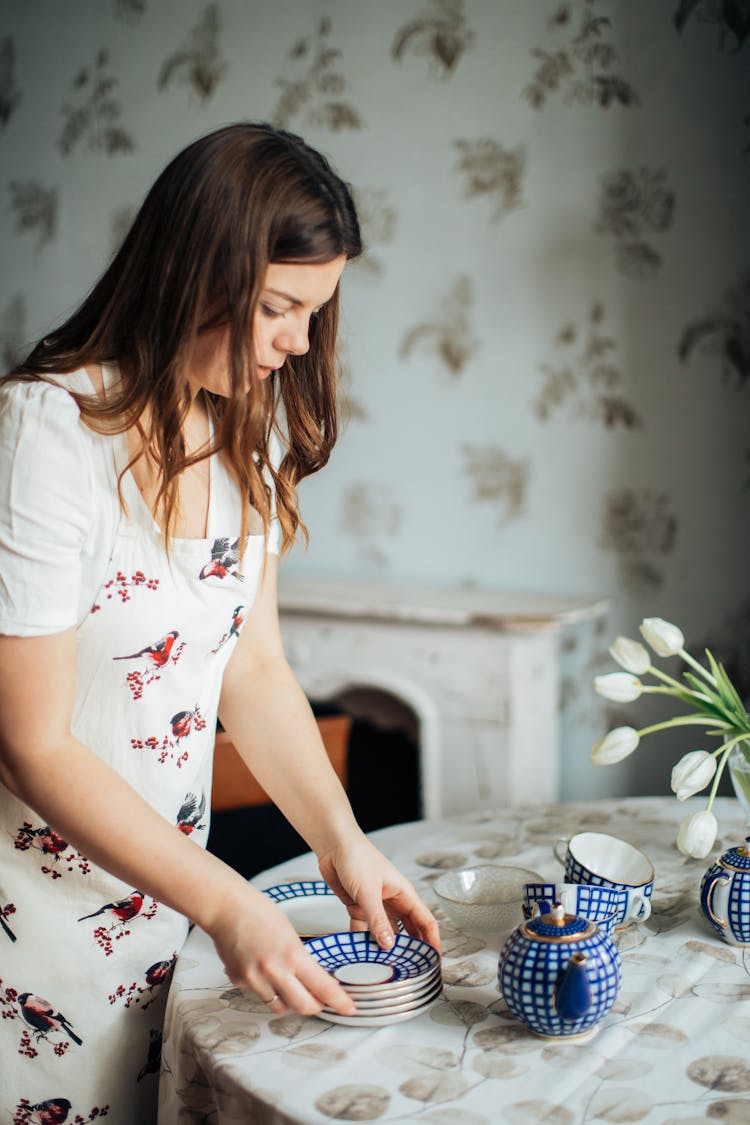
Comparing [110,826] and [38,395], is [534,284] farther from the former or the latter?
[110,826]

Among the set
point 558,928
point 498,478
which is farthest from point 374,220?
point 558,928

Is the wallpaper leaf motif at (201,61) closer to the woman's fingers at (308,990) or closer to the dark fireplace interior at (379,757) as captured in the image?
the dark fireplace interior at (379,757)

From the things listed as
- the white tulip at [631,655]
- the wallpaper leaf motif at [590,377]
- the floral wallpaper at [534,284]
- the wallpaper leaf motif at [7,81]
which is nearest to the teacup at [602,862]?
the white tulip at [631,655]

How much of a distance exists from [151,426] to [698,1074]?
75 centimetres

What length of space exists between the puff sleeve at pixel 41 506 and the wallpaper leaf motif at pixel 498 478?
171 centimetres

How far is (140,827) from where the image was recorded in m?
0.88

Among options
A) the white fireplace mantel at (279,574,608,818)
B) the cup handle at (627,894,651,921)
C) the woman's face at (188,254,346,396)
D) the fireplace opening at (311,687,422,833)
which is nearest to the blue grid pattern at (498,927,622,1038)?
the cup handle at (627,894,651,921)

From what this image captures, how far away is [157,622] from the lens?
101cm

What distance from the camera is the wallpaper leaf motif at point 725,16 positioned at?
2.16m

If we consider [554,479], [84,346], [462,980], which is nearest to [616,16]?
[554,479]

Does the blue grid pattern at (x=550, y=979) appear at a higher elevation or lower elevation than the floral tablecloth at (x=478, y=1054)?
higher

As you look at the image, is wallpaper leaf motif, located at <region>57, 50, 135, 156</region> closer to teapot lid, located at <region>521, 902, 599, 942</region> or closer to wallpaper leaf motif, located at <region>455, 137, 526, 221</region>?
wallpaper leaf motif, located at <region>455, 137, 526, 221</region>

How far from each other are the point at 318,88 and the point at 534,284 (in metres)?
0.83

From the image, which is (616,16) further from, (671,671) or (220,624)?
(220,624)
